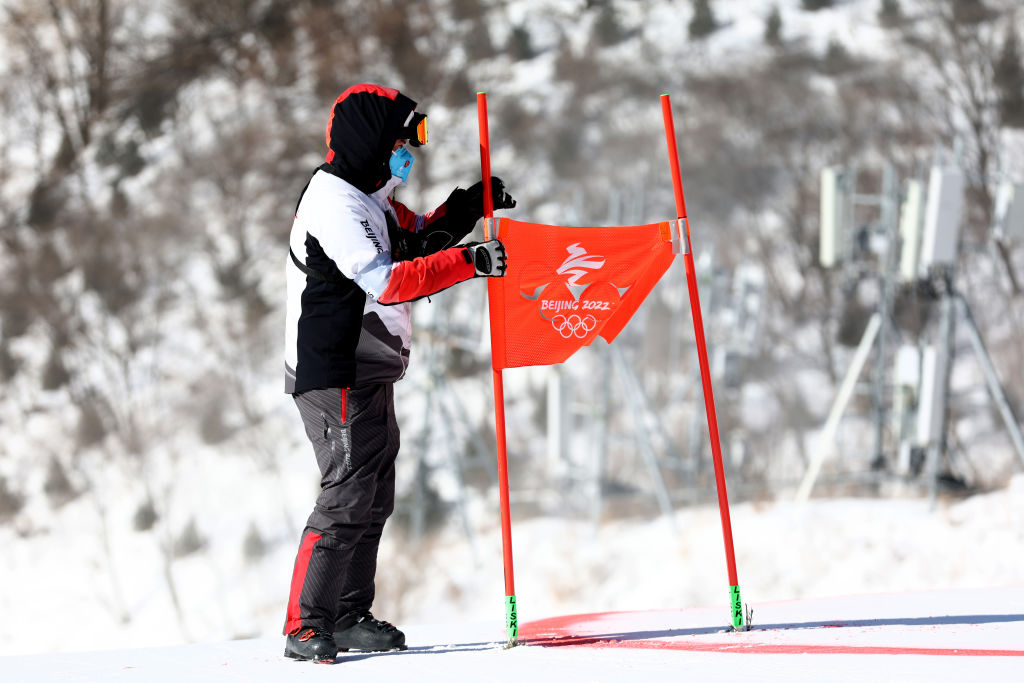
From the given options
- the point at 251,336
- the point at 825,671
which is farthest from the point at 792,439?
the point at 825,671

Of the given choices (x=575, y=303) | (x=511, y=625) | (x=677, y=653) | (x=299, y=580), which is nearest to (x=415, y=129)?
(x=575, y=303)

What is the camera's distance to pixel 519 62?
27406mm

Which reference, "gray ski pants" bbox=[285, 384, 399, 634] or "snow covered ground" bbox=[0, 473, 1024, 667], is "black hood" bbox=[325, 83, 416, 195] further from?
"snow covered ground" bbox=[0, 473, 1024, 667]

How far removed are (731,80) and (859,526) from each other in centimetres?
1690

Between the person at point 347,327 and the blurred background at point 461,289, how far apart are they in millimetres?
8449

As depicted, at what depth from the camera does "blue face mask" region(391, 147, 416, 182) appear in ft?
10.0

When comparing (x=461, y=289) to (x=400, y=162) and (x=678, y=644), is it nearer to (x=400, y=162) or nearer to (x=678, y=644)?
(x=400, y=162)

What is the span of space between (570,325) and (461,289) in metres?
19.0

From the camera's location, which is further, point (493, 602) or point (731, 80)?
point (731, 80)

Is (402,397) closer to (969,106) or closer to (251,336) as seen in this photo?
(251,336)

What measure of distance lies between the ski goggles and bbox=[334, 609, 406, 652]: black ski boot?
4.26ft

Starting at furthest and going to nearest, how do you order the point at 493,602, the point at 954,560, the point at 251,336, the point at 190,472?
the point at 251,336 → the point at 190,472 → the point at 493,602 → the point at 954,560

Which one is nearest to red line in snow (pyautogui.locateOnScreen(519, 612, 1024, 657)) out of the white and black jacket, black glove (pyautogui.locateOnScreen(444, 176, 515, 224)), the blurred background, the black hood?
the white and black jacket

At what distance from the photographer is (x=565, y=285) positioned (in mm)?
3316
